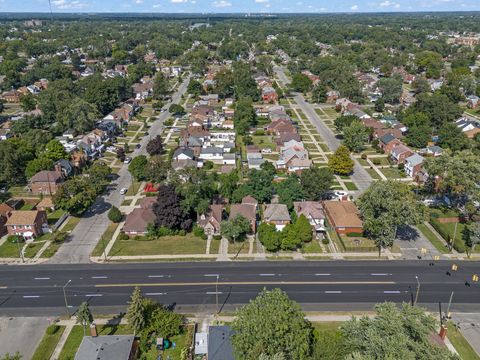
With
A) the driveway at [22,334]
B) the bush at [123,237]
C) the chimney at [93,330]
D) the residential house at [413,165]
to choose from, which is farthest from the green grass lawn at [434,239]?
the driveway at [22,334]

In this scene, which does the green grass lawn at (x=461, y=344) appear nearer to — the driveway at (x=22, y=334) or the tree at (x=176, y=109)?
the driveway at (x=22, y=334)

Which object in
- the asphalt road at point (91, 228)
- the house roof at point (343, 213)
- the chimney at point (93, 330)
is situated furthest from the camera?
the house roof at point (343, 213)

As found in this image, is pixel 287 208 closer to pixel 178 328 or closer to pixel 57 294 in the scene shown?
pixel 178 328

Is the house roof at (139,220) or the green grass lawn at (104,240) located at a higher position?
the house roof at (139,220)

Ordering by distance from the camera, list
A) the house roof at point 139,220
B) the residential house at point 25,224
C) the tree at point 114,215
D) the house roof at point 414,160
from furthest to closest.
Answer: the house roof at point 414,160 < the tree at point 114,215 < the house roof at point 139,220 < the residential house at point 25,224

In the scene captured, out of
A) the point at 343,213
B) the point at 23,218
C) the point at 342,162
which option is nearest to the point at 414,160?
the point at 342,162

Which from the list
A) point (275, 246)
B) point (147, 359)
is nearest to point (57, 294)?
point (147, 359)
